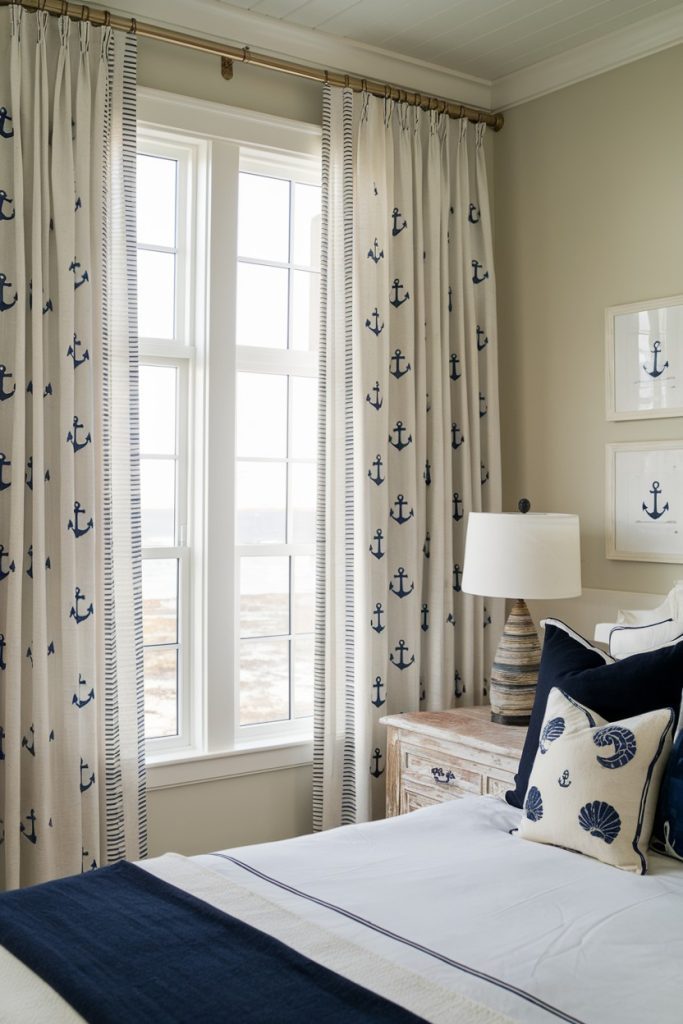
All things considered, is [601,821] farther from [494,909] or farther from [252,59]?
[252,59]

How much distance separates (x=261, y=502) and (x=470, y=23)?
1728 millimetres

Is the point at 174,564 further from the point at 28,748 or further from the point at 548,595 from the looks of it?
the point at 548,595

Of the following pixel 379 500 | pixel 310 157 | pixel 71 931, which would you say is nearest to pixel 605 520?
pixel 379 500

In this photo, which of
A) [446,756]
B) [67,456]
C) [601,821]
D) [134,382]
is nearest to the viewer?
[601,821]

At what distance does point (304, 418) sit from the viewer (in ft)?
11.8

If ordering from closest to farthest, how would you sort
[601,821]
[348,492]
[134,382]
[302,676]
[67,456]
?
[601,821] → [67,456] → [134,382] → [348,492] → [302,676]

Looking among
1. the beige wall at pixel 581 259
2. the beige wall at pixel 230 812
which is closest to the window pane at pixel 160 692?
the beige wall at pixel 230 812

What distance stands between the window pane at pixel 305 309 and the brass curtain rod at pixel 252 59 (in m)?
0.65

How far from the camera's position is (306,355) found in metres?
3.56

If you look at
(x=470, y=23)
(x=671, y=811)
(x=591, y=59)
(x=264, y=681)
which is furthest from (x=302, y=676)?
(x=591, y=59)

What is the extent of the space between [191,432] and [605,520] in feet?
4.73

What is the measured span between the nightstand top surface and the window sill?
0.34 meters

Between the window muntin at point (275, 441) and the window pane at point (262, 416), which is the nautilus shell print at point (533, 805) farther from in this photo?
the window pane at point (262, 416)

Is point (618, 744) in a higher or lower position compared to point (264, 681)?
higher
